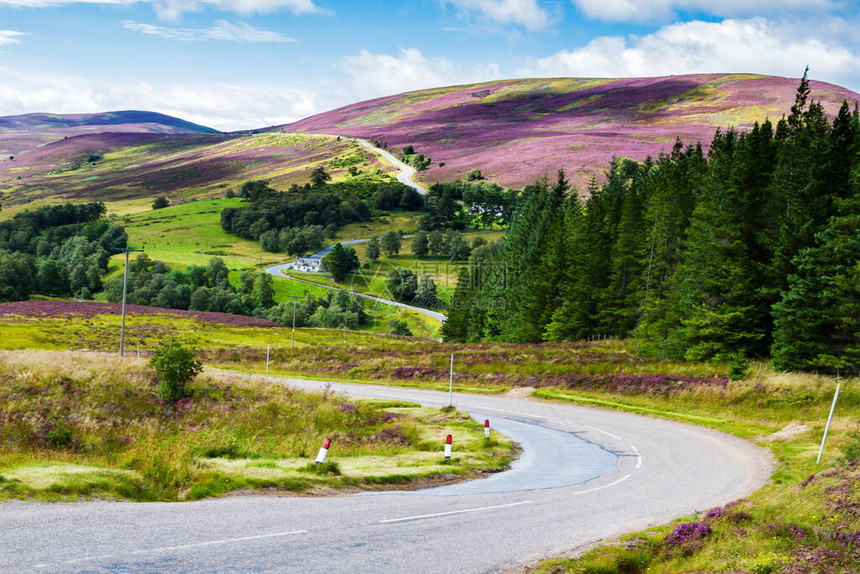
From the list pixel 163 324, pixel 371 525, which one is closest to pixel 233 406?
pixel 371 525

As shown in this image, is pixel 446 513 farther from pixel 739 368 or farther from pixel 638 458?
pixel 739 368

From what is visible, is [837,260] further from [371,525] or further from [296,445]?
[371,525]

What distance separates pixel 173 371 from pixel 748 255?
3592cm

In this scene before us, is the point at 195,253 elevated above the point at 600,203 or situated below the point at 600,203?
below

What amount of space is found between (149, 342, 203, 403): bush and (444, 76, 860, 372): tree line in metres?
32.0

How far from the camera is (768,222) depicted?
42.4 meters

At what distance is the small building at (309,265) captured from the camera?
15981 cm

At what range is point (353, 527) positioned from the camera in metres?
12.7

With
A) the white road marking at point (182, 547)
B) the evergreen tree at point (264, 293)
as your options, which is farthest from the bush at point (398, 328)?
the white road marking at point (182, 547)

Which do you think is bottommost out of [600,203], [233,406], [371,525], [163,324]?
[163,324]

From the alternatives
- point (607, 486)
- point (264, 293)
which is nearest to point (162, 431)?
point (607, 486)

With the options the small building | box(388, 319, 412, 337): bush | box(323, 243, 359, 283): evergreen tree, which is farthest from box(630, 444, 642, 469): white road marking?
the small building

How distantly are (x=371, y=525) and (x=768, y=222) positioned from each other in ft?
127

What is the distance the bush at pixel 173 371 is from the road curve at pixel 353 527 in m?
17.7
